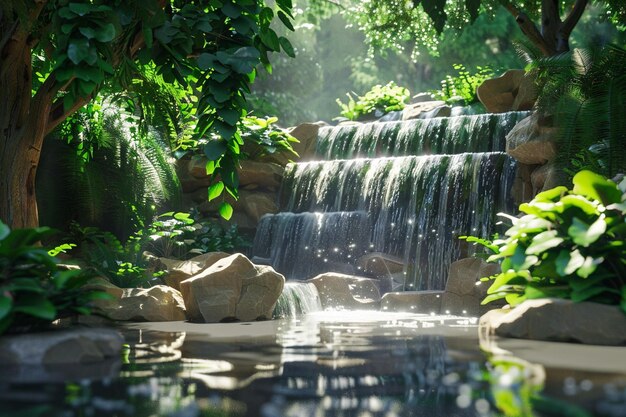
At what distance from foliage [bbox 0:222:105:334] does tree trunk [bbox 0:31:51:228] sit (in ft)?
7.90

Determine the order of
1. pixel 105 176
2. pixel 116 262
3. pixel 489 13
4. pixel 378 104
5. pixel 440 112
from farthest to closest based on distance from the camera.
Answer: pixel 378 104
pixel 489 13
pixel 440 112
pixel 105 176
pixel 116 262

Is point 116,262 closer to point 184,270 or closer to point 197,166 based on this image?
point 184,270

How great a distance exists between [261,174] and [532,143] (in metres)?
5.71

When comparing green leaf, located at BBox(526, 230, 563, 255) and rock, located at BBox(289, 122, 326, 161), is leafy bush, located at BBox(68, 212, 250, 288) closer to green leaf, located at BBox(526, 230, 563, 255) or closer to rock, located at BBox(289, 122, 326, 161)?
rock, located at BBox(289, 122, 326, 161)

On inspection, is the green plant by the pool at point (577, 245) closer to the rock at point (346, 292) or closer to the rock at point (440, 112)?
the rock at point (346, 292)

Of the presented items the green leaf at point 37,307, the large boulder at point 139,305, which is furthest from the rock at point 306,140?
the green leaf at point 37,307

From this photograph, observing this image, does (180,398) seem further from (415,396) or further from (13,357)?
(13,357)

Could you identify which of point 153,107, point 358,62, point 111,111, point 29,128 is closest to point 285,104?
point 358,62

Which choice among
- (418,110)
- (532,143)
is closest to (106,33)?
(532,143)

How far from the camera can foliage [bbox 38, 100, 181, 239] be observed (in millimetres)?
11930

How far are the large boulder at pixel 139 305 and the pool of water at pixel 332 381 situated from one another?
2934 millimetres

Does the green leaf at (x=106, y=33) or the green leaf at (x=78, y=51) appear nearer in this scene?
the green leaf at (x=78, y=51)

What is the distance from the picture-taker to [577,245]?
19.0 feet

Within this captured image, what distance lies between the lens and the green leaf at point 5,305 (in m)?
4.03
